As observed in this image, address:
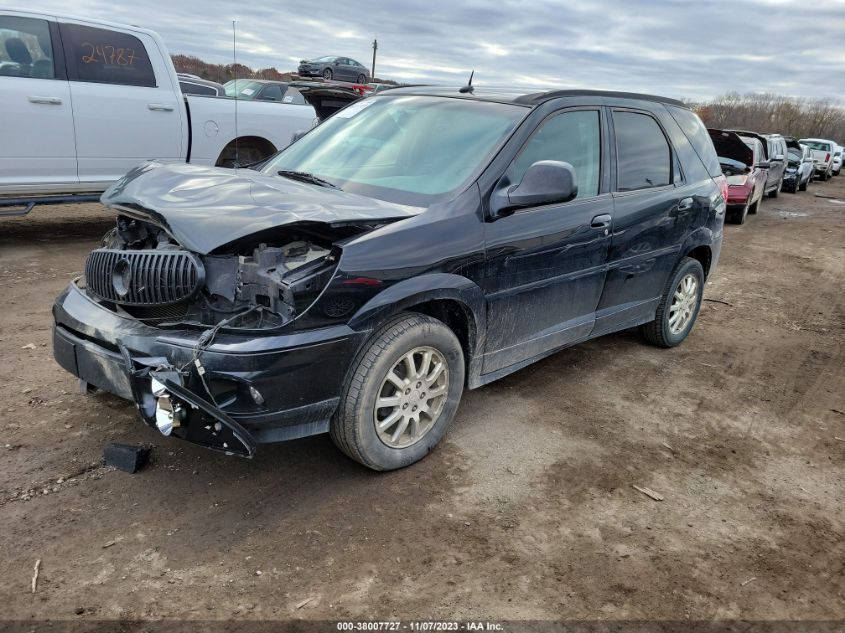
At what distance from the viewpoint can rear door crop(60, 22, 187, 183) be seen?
7004 mm

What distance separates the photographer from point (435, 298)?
10.9 feet

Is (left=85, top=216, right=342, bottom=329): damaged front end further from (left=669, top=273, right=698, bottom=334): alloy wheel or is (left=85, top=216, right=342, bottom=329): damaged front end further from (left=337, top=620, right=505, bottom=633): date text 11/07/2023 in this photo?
(left=669, top=273, right=698, bottom=334): alloy wheel

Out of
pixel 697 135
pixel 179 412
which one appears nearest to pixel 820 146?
pixel 697 135

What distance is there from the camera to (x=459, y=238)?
3.42 meters

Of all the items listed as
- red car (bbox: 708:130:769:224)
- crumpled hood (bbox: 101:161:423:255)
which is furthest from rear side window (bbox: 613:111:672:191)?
red car (bbox: 708:130:769:224)

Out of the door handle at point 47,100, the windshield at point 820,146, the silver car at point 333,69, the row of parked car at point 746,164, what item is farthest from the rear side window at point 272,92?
the windshield at point 820,146

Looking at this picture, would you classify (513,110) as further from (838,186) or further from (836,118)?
(836,118)

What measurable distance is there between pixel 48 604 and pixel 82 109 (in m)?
5.92

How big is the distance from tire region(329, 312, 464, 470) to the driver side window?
1066 mm

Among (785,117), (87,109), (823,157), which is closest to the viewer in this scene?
(87,109)

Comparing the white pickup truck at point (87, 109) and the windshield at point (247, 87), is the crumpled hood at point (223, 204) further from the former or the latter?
the windshield at point (247, 87)

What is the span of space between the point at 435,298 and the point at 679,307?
9.94 ft

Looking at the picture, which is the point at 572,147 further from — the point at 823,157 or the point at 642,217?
the point at 823,157

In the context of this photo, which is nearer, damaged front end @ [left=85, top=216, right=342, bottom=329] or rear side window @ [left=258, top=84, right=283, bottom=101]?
damaged front end @ [left=85, top=216, right=342, bottom=329]
